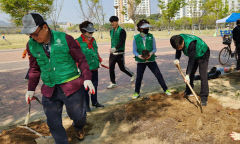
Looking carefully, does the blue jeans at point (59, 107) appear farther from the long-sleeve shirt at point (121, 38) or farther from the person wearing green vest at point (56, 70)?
the long-sleeve shirt at point (121, 38)

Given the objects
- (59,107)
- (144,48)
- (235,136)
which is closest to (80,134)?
(59,107)

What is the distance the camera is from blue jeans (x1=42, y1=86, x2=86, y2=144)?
2330 millimetres

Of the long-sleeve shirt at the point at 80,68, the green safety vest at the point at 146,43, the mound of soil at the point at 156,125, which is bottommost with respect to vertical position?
the mound of soil at the point at 156,125

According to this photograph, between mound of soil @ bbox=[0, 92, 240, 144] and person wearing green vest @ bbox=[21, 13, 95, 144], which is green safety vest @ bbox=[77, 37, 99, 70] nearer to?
mound of soil @ bbox=[0, 92, 240, 144]

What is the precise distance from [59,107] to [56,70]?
1.63 feet

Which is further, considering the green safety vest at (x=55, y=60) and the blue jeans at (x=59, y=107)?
the blue jeans at (x=59, y=107)

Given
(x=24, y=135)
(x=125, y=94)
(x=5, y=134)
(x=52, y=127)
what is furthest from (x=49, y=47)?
(x=125, y=94)

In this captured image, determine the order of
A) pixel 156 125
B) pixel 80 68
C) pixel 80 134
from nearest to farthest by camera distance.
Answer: pixel 80 68 → pixel 80 134 → pixel 156 125

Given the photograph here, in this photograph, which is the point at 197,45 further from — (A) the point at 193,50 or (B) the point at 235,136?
(B) the point at 235,136

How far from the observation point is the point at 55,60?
2.19m

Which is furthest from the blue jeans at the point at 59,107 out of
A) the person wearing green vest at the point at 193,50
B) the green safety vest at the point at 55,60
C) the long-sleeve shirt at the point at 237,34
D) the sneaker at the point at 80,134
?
the long-sleeve shirt at the point at 237,34

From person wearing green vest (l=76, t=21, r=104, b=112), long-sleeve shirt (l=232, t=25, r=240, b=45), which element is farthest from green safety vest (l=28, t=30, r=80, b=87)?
long-sleeve shirt (l=232, t=25, r=240, b=45)

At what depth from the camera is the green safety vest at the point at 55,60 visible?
2.16 m

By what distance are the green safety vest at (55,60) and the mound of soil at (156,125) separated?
120 centimetres
